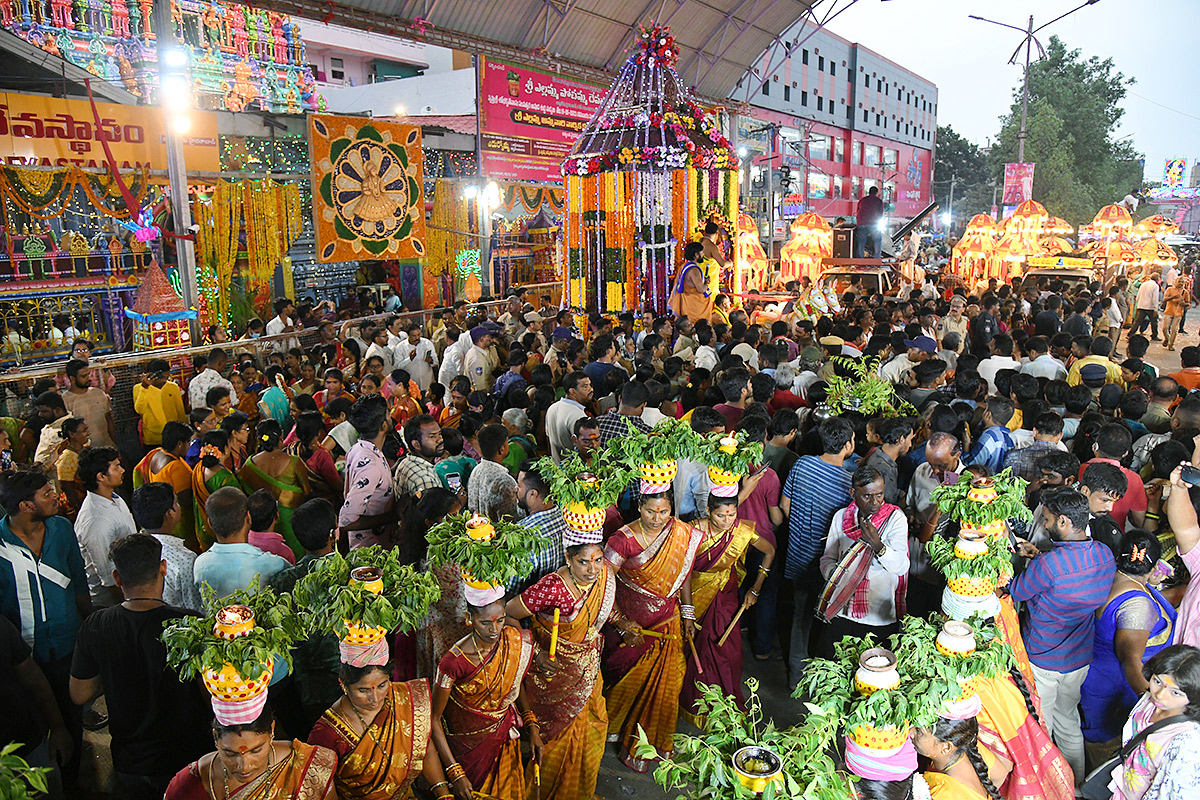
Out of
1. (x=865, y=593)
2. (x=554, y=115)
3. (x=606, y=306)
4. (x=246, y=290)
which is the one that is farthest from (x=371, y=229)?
(x=865, y=593)

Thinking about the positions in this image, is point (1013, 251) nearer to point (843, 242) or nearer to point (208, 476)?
point (843, 242)

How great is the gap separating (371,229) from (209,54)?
43.1 feet

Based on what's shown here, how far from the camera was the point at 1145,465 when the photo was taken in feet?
14.2

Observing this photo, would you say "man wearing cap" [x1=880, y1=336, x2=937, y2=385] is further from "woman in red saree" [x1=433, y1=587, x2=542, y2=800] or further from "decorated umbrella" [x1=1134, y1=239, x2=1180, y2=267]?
"decorated umbrella" [x1=1134, y1=239, x2=1180, y2=267]

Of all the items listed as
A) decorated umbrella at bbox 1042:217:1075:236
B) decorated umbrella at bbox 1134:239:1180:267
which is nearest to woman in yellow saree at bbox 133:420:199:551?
decorated umbrella at bbox 1042:217:1075:236

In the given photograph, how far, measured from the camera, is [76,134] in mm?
9836

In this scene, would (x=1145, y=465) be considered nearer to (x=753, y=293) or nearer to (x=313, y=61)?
(x=753, y=293)

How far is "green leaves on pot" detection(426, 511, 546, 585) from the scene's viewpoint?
2.71 metres

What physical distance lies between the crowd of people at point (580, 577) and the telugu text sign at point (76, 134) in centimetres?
559

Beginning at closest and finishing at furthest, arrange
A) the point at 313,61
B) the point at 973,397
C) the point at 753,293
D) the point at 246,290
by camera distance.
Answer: the point at 973,397
the point at 246,290
the point at 753,293
the point at 313,61

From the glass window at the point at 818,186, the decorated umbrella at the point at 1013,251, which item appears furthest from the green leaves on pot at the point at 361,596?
the glass window at the point at 818,186

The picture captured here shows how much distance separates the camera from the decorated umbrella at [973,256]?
54.9ft

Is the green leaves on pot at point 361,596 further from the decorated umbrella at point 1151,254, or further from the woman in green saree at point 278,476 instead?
the decorated umbrella at point 1151,254

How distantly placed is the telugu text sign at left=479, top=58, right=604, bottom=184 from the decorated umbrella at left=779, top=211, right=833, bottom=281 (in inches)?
198
